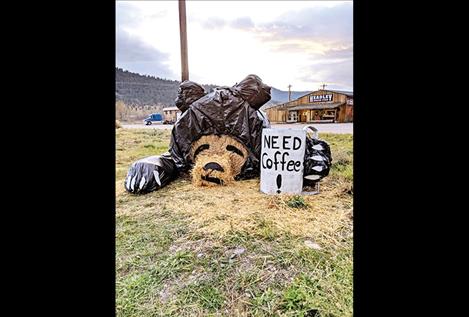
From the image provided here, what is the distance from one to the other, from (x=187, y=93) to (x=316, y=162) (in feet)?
4.97

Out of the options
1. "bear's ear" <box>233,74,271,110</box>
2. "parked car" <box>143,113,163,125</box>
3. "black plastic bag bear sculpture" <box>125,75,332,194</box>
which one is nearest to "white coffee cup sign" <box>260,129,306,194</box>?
"black plastic bag bear sculpture" <box>125,75,332,194</box>

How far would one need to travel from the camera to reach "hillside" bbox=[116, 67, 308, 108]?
1.77 meters

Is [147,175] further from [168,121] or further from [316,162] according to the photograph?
[316,162]

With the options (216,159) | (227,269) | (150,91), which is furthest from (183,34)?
(227,269)

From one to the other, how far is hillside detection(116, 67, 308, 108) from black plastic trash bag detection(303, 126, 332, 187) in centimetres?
53

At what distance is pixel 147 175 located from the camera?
9.15 feet

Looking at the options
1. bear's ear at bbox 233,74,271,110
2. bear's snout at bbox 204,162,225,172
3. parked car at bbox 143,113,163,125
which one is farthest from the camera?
bear's ear at bbox 233,74,271,110

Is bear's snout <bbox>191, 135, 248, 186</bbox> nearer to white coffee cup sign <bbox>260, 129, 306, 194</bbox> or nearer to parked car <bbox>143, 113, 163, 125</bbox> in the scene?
white coffee cup sign <bbox>260, 129, 306, 194</bbox>

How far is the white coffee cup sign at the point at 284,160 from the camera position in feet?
8.17

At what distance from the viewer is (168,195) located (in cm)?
273
